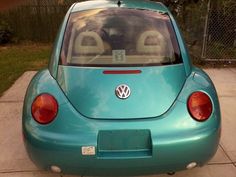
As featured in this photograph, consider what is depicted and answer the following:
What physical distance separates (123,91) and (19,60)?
19.7 ft

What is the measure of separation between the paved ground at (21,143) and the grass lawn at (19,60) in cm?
65

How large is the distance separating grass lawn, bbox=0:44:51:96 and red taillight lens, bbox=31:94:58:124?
3.11 meters

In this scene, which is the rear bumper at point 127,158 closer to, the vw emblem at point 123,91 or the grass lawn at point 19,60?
the vw emblem at point 123,91

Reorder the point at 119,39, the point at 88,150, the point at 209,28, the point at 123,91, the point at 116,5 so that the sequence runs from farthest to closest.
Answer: the point at 209,28 → the point at 116,5 → the point at 119,39 → the point at 123,91 → the point at 88,150

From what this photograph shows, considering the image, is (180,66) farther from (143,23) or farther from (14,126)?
(14,126)

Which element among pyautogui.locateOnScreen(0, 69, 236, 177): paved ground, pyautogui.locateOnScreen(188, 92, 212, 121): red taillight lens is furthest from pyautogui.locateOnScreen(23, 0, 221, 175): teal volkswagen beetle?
pyautogui.locateOnScreen(0, 69, 236, 177): paved ground

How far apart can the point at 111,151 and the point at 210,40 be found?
5.58 meters

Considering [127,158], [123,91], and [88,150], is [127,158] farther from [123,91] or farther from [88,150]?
[123,91]

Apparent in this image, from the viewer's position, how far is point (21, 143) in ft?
11.9

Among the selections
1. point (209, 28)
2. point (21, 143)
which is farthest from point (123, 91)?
point (209, 28)

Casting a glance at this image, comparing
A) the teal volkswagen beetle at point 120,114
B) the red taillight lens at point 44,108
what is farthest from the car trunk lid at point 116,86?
the red taillight lens at point 44,108

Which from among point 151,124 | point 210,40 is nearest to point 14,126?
point 151,124

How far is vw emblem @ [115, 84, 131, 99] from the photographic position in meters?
2.44

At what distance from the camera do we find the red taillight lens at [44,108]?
8.00ft
